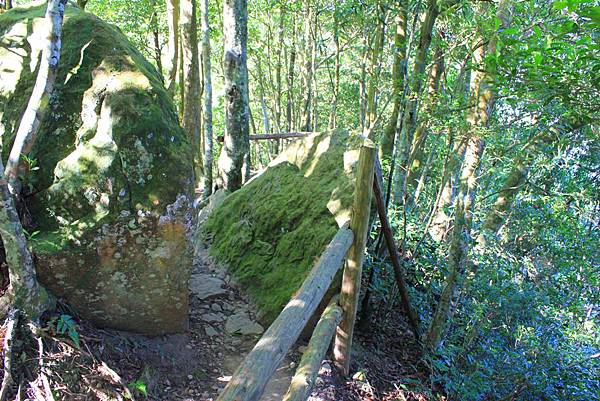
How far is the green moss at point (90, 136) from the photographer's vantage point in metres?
2.87

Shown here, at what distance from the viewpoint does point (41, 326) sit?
2.48 metres

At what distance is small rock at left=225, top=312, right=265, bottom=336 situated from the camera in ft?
12.9

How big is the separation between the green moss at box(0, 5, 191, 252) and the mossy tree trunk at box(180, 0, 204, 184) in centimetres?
441

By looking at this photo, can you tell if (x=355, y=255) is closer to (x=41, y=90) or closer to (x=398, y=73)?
(x=41, y=90)

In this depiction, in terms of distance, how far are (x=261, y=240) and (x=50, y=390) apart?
284 centimetres

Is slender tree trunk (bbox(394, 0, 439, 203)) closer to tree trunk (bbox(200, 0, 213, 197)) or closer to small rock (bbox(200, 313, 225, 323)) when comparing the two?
small rock (bbox(200, 313, 225, 323))

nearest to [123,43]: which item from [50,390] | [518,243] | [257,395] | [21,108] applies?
[21,108]

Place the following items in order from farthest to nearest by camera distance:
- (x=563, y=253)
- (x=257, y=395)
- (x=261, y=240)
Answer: (x=563, y=253)
(x=261, y=240)
(x=257, y=395)

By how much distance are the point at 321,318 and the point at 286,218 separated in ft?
5.66

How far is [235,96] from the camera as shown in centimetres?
632

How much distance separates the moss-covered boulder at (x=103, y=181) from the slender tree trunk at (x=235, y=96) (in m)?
3.06

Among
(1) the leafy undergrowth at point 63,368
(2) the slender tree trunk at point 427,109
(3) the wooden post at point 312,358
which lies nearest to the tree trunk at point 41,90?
(1) the leafy undergrowth at point 63,368

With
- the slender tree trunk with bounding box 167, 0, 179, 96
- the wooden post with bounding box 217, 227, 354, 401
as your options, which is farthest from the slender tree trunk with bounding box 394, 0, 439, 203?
the slender tree trunk with bounding box 167, 0, 179, 96

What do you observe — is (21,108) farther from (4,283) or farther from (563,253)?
(563,253)
